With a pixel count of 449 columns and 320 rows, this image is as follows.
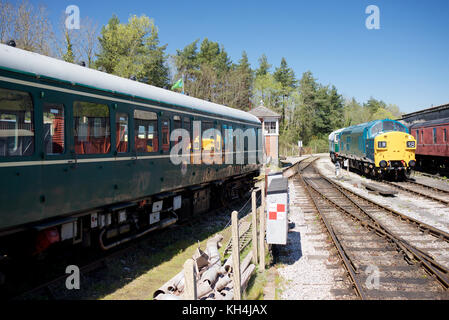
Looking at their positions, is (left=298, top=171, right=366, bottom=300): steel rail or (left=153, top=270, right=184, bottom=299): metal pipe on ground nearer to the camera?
(left=153, top=270, right=184, bottom=299): metal pipe on ground

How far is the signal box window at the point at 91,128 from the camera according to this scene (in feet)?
20.1

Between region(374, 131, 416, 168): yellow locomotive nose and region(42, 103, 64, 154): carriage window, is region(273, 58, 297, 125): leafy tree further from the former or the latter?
region(42, 103, 64, 154): carriage window

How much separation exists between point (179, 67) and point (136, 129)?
164ft

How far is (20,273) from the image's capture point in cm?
632

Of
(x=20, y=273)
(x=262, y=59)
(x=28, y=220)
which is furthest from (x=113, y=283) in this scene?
(x=262, y=59)

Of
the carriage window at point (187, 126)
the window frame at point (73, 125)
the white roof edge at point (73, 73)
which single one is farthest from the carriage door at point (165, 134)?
the window frame at point (73, 125)

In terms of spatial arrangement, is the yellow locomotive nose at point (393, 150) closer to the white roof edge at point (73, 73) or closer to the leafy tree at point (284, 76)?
the white roof edge at point (73, 73)

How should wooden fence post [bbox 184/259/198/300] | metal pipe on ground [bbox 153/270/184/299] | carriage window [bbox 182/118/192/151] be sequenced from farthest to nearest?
carriage window [bbox 182/118/192/151] < metal pipe on ground [bbox 153/270/184/299] < wooden fence post [bbox 184/259/198/300]

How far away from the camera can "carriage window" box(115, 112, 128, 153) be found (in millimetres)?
7188

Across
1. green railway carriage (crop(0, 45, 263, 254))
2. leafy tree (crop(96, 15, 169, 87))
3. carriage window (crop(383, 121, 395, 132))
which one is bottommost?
green railway carriage (crop(0, 45, 263, 254))

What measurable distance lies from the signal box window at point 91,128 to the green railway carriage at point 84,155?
0.06 feet

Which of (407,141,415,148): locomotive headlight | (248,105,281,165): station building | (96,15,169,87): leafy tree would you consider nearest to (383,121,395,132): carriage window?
(407,141,415,148): locomotive headlight

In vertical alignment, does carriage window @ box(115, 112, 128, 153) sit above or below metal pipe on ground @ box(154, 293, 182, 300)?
above

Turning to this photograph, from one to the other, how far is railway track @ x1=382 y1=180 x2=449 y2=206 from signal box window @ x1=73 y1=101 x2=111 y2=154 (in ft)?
42.0
